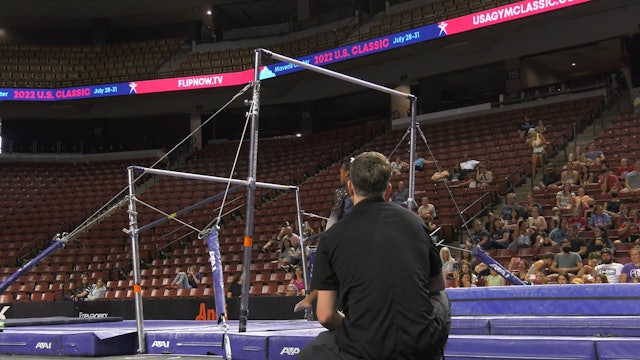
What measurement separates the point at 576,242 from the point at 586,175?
344cm

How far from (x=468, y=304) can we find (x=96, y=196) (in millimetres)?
19438

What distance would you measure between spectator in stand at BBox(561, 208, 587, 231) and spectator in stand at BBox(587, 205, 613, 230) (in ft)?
0.31

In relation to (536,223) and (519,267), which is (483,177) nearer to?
(536,223)

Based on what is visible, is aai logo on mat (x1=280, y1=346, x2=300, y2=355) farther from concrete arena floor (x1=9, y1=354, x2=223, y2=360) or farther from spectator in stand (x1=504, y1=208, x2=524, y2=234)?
spectator in stand (x1=504, y1=208, x2=524, y2=234)

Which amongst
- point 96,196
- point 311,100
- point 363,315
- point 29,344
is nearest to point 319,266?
point 363,315

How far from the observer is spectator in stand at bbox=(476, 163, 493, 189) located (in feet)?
52.6

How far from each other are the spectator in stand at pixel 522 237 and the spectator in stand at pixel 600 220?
1100 mm

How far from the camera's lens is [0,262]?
20766 mm

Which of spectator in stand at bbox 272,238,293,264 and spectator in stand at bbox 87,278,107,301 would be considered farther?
spectator in stand at bbox 87,278,107,301

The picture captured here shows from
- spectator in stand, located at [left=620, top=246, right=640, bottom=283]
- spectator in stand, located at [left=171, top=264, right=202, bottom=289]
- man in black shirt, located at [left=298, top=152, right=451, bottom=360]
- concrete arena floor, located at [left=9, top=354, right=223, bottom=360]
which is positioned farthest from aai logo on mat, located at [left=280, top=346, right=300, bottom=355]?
spectator in stand, located at [left=171, top=264, right=202, bottom=289]

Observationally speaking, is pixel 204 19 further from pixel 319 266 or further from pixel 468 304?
pixel 319 266

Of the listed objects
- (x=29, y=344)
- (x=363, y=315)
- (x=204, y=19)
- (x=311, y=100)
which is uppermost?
(x=204, y=19)

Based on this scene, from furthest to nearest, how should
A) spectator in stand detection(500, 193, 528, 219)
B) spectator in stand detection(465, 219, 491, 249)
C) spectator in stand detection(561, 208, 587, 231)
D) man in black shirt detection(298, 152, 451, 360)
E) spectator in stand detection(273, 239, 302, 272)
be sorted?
spectator in stand detection(273, 239, 302, 272) < spectator in stand detection(500, 193, 528, 219) < spectator in stand detection(465, 219, 491, 249) < spectator in stand detection(561, 208, 587, 231) < man in black shirt detection(298, 152, 451, 360)

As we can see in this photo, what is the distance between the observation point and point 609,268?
9969 mm
